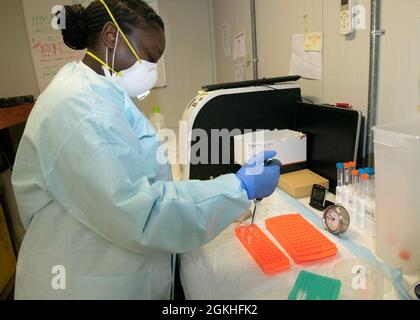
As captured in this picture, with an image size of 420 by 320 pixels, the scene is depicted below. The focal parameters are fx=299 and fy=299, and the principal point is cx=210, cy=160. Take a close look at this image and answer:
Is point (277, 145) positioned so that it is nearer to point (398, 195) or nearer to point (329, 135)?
point (329, 135)

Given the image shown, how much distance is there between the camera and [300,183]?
117cm

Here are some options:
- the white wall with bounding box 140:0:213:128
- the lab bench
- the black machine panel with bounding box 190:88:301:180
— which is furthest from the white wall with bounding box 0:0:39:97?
the lab bench

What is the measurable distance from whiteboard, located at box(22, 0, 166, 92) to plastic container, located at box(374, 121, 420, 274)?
2207 mm

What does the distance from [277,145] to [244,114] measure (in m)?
0.23

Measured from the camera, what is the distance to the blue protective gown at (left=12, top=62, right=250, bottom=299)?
615 mm

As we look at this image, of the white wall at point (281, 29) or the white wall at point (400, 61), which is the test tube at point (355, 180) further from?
the white wall at point (281, 29)

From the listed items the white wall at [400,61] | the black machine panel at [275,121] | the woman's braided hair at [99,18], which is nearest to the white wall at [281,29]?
the black machine panel at [275,121]

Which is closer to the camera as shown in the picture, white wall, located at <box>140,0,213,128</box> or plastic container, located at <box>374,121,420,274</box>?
plastic container, located at <box>374,121,420,274</box>

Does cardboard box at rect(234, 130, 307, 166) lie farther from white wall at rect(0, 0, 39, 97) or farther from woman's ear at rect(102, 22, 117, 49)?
white wall at rect(0, 0, 39, 97)

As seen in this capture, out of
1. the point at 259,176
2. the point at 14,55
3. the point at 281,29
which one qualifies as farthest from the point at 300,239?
the point at 14,55

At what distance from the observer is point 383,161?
0.72m

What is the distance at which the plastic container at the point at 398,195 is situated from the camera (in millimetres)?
659
